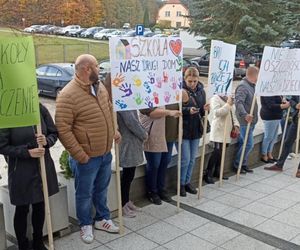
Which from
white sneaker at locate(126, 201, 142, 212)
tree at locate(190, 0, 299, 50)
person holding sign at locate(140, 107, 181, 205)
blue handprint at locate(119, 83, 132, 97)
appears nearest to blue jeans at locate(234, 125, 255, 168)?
person holding sign at locate(140, 107, 181, 205)

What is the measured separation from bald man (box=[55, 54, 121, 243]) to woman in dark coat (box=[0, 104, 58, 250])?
19cm

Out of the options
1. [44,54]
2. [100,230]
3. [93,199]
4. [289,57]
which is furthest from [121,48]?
[44,54]

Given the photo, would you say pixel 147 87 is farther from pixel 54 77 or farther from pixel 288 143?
pixel 54 77

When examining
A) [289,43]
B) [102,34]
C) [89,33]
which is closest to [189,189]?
[289,43]

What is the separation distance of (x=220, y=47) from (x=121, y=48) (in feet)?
5.69

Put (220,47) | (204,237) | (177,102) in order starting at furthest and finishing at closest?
(220,47)
(177,102)
(204,237)

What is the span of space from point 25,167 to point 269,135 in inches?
182

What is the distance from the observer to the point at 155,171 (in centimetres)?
521

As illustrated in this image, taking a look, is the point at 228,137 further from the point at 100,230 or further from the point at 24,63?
the point at 24,63

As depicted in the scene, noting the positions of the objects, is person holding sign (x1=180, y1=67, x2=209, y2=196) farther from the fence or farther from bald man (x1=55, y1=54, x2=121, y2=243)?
the fence

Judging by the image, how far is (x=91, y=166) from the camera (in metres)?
4.18

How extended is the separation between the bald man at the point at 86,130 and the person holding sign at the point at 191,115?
4.17 ft

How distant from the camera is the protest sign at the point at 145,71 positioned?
173 inches

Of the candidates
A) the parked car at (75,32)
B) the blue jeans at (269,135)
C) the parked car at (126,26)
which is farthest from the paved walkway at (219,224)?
the parked car at (126,26)
